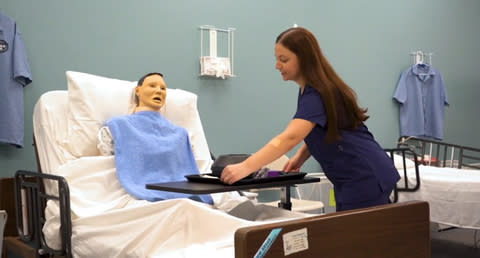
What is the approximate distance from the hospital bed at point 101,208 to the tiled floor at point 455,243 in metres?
2.18

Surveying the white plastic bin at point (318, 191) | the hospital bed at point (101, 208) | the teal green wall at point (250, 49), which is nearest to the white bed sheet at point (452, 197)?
the white plastic bin at point (318, 191)

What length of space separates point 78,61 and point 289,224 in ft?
8.14

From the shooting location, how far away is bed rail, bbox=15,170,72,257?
80.9 inches

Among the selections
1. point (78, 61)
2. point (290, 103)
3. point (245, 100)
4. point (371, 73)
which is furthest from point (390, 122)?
point (78, 61)

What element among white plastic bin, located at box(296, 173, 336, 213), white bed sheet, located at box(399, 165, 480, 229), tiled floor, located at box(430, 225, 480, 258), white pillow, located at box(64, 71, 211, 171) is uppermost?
white pillow, located at box(64, 71, 211, 171)

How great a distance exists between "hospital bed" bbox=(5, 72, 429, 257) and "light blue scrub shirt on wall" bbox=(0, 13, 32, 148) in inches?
16.6

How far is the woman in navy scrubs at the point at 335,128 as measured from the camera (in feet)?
6.06

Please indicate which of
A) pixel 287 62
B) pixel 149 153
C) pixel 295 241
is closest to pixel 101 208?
pixel 149 153

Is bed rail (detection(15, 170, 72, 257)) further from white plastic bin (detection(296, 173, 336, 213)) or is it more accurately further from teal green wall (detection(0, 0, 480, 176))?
white plastic bin (detection(296, 173, 336, 213))

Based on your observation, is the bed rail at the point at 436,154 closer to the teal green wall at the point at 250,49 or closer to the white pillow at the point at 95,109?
the teal green wall at the point at 250,49

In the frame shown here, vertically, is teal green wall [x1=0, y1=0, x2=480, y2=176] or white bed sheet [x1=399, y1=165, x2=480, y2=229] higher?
teal green wall [x1=0, y1=0, x2=480, y2=176]

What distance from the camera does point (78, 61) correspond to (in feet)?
10.9

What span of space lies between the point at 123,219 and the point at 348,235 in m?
0.95

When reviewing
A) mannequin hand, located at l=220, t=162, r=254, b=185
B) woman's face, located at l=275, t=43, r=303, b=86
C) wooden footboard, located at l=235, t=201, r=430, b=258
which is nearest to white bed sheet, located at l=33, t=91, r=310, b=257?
mannequin hand, located at l=220, t=162, r=254, b=185
